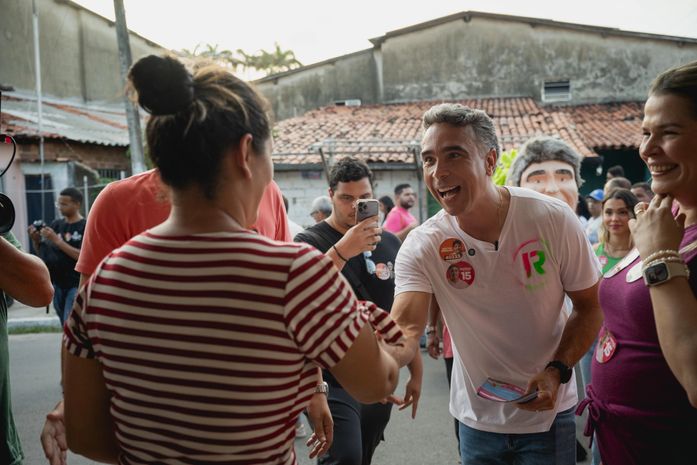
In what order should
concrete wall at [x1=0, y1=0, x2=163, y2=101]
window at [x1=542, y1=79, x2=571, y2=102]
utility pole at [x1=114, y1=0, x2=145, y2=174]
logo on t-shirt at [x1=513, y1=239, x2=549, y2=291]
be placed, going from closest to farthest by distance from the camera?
logo on t-shirt at [x1=513, y1=239, x2=549, y2=291], utility pole at [x1=114, y1=0, x2=145, y2=174], concrete wall at [x1=0, y1=0, x2=163, y2=101], window at [x1=542, y1=79, x2=571, y2=102]

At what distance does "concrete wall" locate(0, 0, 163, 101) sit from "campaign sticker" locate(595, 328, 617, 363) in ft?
57.1

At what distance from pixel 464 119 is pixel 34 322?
9.77 metres

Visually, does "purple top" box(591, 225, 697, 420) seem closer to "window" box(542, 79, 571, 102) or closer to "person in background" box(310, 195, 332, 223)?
"person in background" box(310, 195, 332, 223)

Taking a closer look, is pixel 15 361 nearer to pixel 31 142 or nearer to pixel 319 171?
pixel 31 142

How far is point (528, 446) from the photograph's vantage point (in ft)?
7.78

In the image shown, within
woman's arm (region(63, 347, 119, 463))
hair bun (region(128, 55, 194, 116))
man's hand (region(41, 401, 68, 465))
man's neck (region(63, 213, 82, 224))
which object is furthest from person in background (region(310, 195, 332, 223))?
hair bun (region(128, 55, 194, 116))

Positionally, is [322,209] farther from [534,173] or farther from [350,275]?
[350,275]

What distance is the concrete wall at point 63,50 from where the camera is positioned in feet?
55.6

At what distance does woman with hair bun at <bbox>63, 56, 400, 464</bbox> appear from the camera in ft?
4.08

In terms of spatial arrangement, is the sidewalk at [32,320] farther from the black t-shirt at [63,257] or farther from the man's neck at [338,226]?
the man's neck at [338,226]

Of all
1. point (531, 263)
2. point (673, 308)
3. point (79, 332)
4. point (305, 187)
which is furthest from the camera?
point (305, 187)

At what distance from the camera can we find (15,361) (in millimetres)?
7527

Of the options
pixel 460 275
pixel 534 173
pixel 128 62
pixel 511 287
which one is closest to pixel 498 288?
pixel 511 287

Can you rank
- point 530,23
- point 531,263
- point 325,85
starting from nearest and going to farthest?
point 531,263 < point 530,23 < point 325,85
